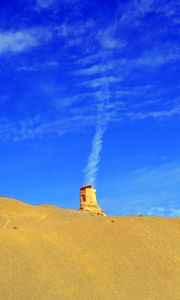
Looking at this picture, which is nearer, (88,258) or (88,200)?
(88,258)

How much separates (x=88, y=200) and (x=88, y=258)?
71.9ft

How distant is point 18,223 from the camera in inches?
1246

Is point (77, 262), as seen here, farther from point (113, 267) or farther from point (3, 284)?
point (3, 284)

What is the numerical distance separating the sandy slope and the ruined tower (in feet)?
44.9

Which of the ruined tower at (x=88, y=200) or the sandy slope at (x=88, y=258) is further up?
the ruined tower at (x=88, y=200)

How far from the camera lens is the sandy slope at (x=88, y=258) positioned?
79.6 ft

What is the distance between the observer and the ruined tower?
4931cm

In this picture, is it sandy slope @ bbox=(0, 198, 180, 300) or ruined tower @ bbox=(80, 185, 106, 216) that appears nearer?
sandy slope @ bbox=(0, 198, 180, 300)

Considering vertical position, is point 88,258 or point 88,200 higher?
point 88,200

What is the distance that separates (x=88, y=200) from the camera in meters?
49.7

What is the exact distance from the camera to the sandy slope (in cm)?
2425

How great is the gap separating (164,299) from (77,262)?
16.9 feet

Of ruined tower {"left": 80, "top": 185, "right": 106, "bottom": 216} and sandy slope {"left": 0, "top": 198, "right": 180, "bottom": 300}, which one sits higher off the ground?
ruined tower {"left": 80, "top": 185, "right": 106, "bottom": 216}

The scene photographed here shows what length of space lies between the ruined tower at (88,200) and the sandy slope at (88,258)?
1370 centimetres
